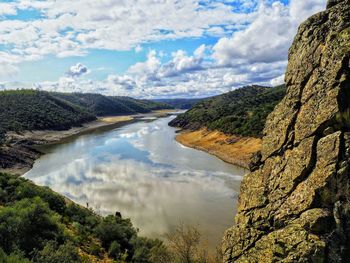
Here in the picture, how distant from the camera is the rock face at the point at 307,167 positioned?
12.2 metres

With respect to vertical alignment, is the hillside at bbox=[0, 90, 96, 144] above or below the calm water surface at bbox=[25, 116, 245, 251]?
above

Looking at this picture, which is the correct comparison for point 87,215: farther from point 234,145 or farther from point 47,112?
point 47,112

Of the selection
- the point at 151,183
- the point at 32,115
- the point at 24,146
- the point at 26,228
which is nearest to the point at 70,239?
the point at 26,228

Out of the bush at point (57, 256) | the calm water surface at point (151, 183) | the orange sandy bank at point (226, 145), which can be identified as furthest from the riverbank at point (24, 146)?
the bush at point (57, 256)

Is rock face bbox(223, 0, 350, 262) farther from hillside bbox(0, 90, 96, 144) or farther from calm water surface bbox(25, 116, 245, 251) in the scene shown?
hillside bbox(0, 90, 96, 144)

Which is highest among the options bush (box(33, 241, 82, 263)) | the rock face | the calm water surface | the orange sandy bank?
the rock face

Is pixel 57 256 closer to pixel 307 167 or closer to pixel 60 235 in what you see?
pixel 60 235

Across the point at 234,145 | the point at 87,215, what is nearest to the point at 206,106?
the point at 234,145

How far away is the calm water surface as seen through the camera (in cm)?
4072

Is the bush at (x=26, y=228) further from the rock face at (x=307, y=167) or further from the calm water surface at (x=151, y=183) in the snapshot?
the rock face at (x=307, y=167)

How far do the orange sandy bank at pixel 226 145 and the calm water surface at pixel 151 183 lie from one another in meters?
2.99

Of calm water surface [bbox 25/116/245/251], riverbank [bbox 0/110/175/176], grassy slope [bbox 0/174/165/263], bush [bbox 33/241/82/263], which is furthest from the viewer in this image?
riverbank [bbox 0/110/175/176]

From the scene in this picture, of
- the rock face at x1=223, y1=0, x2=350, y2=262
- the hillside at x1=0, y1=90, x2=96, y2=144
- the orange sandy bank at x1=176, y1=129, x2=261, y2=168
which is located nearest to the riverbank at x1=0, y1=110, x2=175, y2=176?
the hillside at x1=0, y1=90, x2=96, y2=144

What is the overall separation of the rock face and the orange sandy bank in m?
48.6
